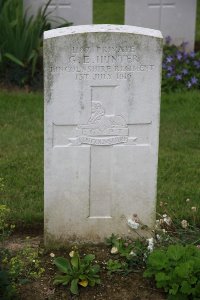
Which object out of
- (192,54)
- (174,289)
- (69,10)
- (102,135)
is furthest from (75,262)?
(69,10)

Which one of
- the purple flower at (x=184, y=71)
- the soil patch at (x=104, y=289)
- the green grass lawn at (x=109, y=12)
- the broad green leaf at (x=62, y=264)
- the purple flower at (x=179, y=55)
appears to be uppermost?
the green grass lawn at (x=109, y=12)

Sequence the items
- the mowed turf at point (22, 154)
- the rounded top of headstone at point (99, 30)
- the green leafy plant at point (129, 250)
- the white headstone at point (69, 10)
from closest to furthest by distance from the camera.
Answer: the rounded top of headstone at point (99, 30) < the green leafy plant at point (129, 250) < the mowed turf at point (22, 154) < the white headstone at point (69, 10)

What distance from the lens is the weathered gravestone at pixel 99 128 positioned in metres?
4.28

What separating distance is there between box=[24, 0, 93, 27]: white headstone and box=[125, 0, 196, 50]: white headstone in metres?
0.51

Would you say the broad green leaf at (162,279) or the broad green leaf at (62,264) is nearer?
the broad green leaf at (162,279)

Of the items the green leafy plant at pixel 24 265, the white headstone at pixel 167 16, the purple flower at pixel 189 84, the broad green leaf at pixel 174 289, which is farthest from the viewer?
the white headstone at pixel 167 16

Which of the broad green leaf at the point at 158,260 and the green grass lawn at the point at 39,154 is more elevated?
the green grass lawn at the point at 39,154

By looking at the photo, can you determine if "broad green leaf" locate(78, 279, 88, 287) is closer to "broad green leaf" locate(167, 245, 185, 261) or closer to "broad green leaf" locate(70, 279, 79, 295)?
"broad green leaf" locate(70, 279, 79, 295)

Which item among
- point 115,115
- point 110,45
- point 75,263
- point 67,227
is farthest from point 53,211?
point 110,45

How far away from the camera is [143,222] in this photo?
15.2 feet

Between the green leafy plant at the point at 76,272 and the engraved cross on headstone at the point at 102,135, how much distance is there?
43 cm

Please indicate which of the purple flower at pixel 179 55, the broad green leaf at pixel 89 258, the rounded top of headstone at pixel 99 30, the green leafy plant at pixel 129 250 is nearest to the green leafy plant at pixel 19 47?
the purple flower at pixel 179 55

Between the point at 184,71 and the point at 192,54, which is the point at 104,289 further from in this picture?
the point at 192,54

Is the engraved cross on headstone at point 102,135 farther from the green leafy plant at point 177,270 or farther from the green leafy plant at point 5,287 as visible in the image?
the green leafy plant at point 5,287
